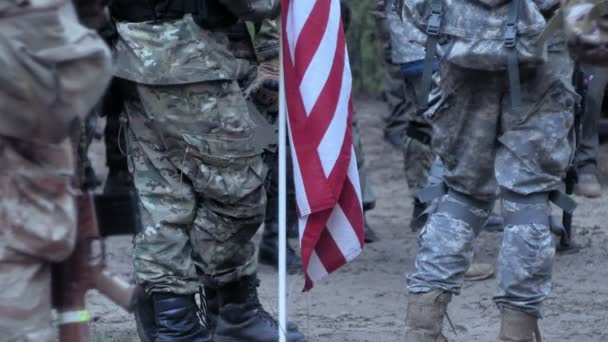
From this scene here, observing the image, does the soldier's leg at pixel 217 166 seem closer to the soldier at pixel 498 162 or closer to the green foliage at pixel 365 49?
the soldier at pixel 498 162

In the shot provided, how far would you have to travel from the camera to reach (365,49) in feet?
40.3

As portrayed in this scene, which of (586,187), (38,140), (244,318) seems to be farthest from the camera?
(586,187)

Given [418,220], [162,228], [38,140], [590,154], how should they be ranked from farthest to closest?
1. [590,154]
2. [418,220]
3. [162,228]
4. [38,140]

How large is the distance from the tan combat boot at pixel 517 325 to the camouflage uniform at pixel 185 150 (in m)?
1.02

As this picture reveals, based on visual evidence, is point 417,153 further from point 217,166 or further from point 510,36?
point 510,36

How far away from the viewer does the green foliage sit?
12062 mm

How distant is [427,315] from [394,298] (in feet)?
4.74

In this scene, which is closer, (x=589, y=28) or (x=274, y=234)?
(x=589, y=28)

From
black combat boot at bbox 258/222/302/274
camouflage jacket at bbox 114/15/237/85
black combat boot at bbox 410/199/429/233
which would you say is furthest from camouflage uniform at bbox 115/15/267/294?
black combat boot at bbox 258/222/302/274

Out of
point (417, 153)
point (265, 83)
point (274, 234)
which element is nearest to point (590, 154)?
point (417, 153)

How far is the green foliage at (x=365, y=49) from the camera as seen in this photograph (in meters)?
12.1

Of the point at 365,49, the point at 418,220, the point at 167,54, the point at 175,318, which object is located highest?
the point at 167,54

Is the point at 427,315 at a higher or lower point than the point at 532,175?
lower

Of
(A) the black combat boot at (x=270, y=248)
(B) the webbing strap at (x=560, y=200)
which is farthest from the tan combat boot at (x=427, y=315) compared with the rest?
(A) the black combat boot at (x=270, y=248)
